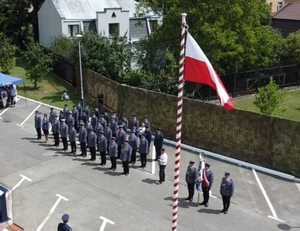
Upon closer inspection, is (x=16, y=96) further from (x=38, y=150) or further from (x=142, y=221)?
(x=142, y=221)

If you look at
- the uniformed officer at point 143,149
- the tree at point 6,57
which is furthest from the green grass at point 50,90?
the uniformed officer at point 143,149

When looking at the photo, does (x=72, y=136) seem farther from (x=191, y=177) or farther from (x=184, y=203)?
(x=191, y=177)

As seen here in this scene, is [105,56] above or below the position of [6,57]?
above

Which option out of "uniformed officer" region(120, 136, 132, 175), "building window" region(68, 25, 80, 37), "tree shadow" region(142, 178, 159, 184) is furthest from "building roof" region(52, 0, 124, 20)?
"tree shadow" region(142, 178, 159, 184)

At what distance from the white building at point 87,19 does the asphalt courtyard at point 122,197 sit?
67.8 ft

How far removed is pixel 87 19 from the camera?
137 ft

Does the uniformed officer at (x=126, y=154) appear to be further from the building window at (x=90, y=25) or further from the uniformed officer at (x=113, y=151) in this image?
the building window at (x=90, y=25)

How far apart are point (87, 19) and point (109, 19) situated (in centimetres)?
189

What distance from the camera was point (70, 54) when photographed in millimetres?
34344

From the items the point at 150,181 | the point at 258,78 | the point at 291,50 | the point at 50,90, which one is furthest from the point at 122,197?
the point at 291,50

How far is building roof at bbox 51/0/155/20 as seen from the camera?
4072 centimetres

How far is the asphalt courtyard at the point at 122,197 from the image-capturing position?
15.5 meters

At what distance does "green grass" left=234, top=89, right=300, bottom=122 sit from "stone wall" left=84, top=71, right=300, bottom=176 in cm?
779

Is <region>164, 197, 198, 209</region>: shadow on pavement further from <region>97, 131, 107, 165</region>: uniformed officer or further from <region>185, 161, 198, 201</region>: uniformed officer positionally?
<region>97, 131, 107, 165</region>: uniformed officer
